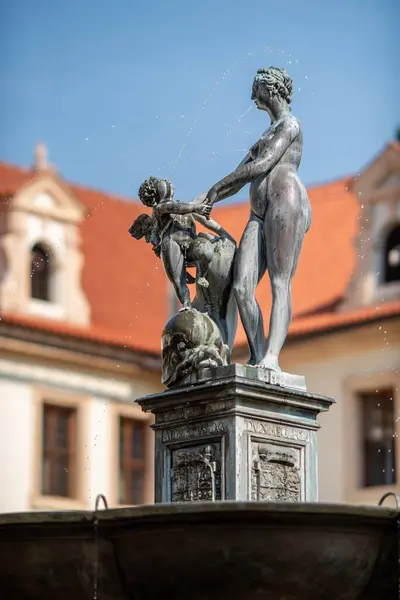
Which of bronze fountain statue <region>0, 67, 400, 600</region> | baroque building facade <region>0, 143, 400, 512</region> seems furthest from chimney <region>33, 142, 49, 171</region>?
bronze fountain statue <region>0, 67, 400, 600</region>

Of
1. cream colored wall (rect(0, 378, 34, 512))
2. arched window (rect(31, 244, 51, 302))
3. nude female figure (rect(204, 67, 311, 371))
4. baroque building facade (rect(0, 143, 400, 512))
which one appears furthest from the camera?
arched window (rect(31, 244, 51, 302))

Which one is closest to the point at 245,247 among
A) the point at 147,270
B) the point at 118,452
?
the point at 118,452

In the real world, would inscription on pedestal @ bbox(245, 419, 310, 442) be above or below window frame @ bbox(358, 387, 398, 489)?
below

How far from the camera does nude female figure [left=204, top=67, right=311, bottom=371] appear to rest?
1220 cm

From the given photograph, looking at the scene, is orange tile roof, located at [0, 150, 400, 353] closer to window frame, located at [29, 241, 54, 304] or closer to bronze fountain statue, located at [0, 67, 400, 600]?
window frame, located at [29, 241, 54, 304]

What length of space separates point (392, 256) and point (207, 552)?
2494 cm

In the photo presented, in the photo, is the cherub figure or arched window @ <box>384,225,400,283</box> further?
arched window @ <box>384,225,400,283</box>

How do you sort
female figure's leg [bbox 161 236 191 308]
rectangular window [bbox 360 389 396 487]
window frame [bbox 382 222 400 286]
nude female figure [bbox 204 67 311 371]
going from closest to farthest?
nude female figure [bbox 204 67 311 371]
female figure's leg [bbox 161 236 191 308]
rectangular window [bbox 360 389 396 487]
window frame [bbox 382 222 400 286]

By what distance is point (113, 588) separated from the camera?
34.0 ft

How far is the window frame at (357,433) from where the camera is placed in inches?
1319

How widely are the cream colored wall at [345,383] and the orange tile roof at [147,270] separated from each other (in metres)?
0.35

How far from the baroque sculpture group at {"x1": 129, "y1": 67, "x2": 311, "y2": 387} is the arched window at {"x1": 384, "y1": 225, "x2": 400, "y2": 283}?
21.9 metres

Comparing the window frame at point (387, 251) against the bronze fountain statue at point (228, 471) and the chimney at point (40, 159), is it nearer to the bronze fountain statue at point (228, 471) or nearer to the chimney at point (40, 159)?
the chimney at point (40, 159)

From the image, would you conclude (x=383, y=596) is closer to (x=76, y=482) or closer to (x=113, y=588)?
(x=113, y=588)
